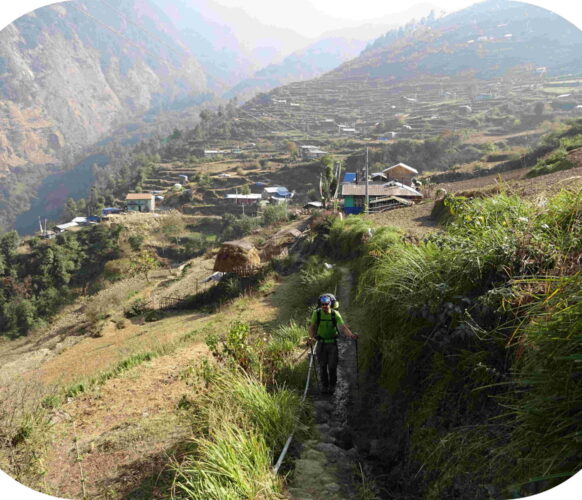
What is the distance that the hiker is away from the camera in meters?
4.78

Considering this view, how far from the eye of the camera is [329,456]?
329cm

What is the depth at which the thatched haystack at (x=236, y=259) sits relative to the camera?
17.5 metres

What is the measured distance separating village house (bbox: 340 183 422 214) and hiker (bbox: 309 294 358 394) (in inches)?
788

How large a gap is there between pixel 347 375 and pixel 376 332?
4.29ft

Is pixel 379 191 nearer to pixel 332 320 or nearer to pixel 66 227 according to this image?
pixel 332 320

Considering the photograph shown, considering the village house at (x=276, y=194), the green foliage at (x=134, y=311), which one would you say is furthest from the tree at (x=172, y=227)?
the green foliage at (x=134, y=311)

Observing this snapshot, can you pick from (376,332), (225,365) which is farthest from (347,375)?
(225,365)

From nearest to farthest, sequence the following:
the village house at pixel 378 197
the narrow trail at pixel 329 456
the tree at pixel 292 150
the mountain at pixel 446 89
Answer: the narrow trail at pixel 329 456, the village house at pixel 378 197, the tree at pixel 292 150, the mountain at pixel 446 89

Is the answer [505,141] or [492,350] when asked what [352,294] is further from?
[505,141]

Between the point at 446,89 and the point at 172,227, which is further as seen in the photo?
the point at 446,89

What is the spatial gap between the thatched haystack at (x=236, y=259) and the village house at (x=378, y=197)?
10438 mm

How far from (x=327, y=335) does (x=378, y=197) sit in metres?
23.4

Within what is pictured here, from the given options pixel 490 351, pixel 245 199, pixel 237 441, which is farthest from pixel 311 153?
pixel 237 441

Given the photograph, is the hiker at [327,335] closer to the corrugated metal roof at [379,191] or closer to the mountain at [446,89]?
the corrugated metal roof at [379,191]
